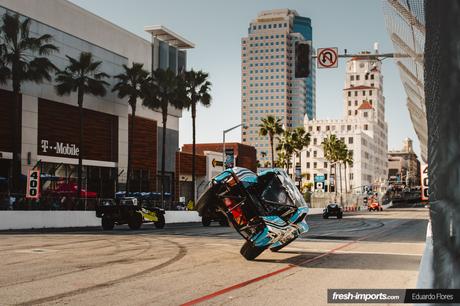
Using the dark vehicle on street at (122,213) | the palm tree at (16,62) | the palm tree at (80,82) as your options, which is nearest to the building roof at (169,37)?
the palm tree at (80,82)

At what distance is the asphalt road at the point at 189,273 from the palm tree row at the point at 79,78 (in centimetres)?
2416

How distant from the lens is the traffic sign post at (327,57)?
50.4 ft

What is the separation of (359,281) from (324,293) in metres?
1.52

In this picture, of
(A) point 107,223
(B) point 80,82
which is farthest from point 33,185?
(B) point 80,82

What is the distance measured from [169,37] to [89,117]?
746 inches

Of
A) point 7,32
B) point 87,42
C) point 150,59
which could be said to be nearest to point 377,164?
point 150,59

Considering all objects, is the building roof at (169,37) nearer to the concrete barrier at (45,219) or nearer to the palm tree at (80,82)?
the palm tree at (80,82)

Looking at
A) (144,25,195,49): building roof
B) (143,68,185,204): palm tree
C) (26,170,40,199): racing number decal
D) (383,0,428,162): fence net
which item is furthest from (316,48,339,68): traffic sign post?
(144,25,195,49): building roof

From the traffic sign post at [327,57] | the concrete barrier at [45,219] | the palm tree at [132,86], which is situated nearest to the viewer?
the traffic sign post at [327,57]

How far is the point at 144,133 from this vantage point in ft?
192

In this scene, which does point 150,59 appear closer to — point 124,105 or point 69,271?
point 124,105

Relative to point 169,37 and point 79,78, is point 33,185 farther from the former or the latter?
point 169,37

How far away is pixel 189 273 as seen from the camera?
35.7ft

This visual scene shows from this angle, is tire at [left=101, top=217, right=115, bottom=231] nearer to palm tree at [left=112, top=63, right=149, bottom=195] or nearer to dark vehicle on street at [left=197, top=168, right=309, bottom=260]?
dark vehicle on street at [left=197, top=168, right=309, bottom=260]
